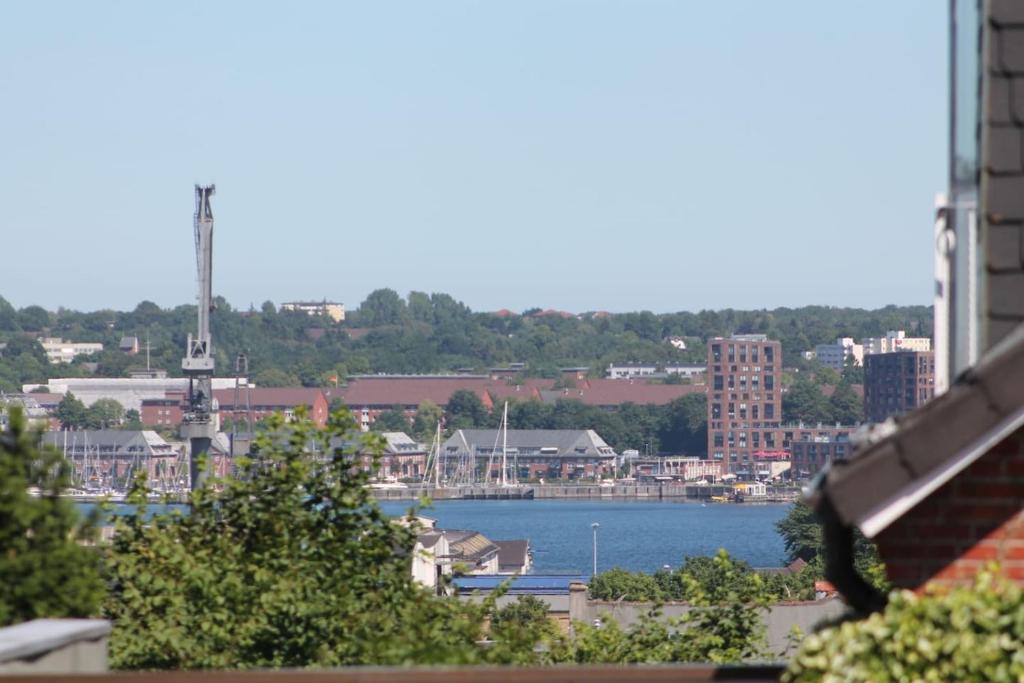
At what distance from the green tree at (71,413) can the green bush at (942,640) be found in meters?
147

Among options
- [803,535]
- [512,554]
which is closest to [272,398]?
[512,554]

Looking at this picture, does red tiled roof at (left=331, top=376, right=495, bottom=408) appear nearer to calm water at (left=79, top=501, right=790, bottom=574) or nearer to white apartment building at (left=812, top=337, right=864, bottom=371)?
calm water at (left=79, top=501, right=790, bottom=574)

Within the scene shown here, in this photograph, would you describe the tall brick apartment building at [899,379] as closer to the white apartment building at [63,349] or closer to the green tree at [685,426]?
the green tree at [685,426]

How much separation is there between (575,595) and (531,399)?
137 m

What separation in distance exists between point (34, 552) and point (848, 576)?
172 cm

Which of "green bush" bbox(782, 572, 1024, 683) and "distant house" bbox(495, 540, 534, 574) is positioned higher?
"green bush" bbox(782, 572, 1024, 683)

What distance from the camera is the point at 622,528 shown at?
10719 centimetres

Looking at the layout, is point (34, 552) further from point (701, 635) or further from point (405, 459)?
point (405, 459)

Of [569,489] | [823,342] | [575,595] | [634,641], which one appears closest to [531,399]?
[569,489]

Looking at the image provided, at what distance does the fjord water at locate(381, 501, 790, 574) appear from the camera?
3127 inches

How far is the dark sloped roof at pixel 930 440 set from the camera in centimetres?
253

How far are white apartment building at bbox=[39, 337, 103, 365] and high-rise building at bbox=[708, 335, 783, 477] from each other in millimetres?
72721

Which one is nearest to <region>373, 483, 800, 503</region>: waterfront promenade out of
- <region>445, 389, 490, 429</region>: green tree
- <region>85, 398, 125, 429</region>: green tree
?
<region>445, 389, 490, 429</region>: green tree

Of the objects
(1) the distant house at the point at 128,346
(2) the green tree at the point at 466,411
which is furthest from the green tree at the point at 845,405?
(1) the distant house at the point at 128,346
